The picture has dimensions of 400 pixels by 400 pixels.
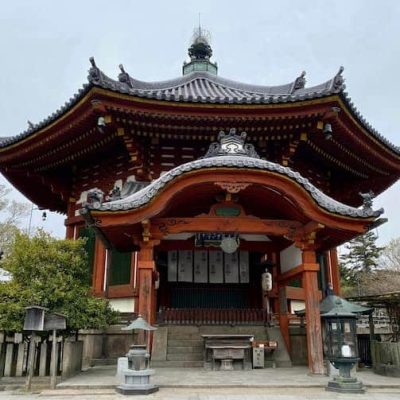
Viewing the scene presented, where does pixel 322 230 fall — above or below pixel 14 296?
above

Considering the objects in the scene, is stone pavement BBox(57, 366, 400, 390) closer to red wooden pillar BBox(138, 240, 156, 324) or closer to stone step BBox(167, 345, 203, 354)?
stone step BBox(167, 345, 203, 354)

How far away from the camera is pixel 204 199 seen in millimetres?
9625

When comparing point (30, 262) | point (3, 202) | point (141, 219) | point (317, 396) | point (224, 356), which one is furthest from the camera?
point (3, 202)

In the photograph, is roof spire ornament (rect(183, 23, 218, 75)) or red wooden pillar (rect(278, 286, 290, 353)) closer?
red wooden pillar (rect(278, 286, 290, 353))

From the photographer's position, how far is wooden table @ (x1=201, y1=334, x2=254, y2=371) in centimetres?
945

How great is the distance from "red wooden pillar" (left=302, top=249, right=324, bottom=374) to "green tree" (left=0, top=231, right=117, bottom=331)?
4.36 meters

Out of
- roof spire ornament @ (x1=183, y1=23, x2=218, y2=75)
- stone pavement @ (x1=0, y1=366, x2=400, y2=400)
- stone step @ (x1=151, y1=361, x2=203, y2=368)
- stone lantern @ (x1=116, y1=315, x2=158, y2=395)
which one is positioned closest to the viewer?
stone pavement @ (x1=0, y1=366, x2=400, y2=400)

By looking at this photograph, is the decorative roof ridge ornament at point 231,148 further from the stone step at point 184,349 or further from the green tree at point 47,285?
the stone step at point 184,349

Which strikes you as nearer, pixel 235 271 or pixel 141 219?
pixel 141 219

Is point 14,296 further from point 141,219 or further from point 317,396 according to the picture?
point 317,396

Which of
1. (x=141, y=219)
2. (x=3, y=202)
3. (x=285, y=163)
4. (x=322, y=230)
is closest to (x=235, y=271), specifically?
(x=285, y=163)

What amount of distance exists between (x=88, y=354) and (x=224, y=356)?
3.58 m

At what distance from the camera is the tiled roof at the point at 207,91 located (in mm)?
10156

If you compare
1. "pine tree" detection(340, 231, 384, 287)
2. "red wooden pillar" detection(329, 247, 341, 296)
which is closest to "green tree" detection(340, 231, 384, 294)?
"pine tree" detection(340, 231, 384, 287)
